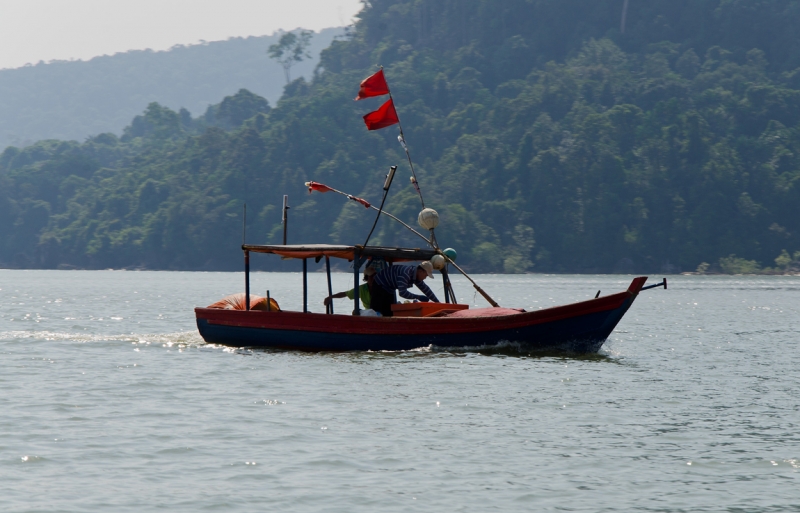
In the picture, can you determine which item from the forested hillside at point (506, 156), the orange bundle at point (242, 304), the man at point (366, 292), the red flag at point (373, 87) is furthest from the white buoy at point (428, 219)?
the forested hillside at point (506, 156)

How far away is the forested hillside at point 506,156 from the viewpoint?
9869cm

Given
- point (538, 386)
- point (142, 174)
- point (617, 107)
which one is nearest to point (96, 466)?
point (538, 386)

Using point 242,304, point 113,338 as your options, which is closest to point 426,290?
point 242,304

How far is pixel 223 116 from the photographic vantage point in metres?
154

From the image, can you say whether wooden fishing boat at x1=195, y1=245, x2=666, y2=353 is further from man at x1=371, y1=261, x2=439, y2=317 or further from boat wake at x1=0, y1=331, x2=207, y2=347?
boat wake at x1=0, y1=331, x2=207, y2=347

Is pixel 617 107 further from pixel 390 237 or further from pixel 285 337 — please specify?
pixel 285 337

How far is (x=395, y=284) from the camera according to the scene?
21641 millimetres

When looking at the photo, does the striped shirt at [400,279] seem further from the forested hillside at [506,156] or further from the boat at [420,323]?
the forested hillside at [506,156]

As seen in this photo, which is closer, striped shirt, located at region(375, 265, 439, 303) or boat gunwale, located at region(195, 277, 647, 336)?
boat gunwale, located at region(195, 277, 647, 336)

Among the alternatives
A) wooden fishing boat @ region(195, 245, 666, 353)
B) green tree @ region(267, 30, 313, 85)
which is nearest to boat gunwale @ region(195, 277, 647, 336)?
wooden fishing boat @ region(195, 245, 666, 353)

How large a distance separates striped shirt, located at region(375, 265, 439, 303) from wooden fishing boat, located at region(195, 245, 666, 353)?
1.13 ft

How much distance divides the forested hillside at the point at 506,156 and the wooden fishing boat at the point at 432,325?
252 feet

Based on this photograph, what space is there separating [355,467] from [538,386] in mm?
6326

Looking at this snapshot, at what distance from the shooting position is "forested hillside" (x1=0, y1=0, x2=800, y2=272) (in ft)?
324
